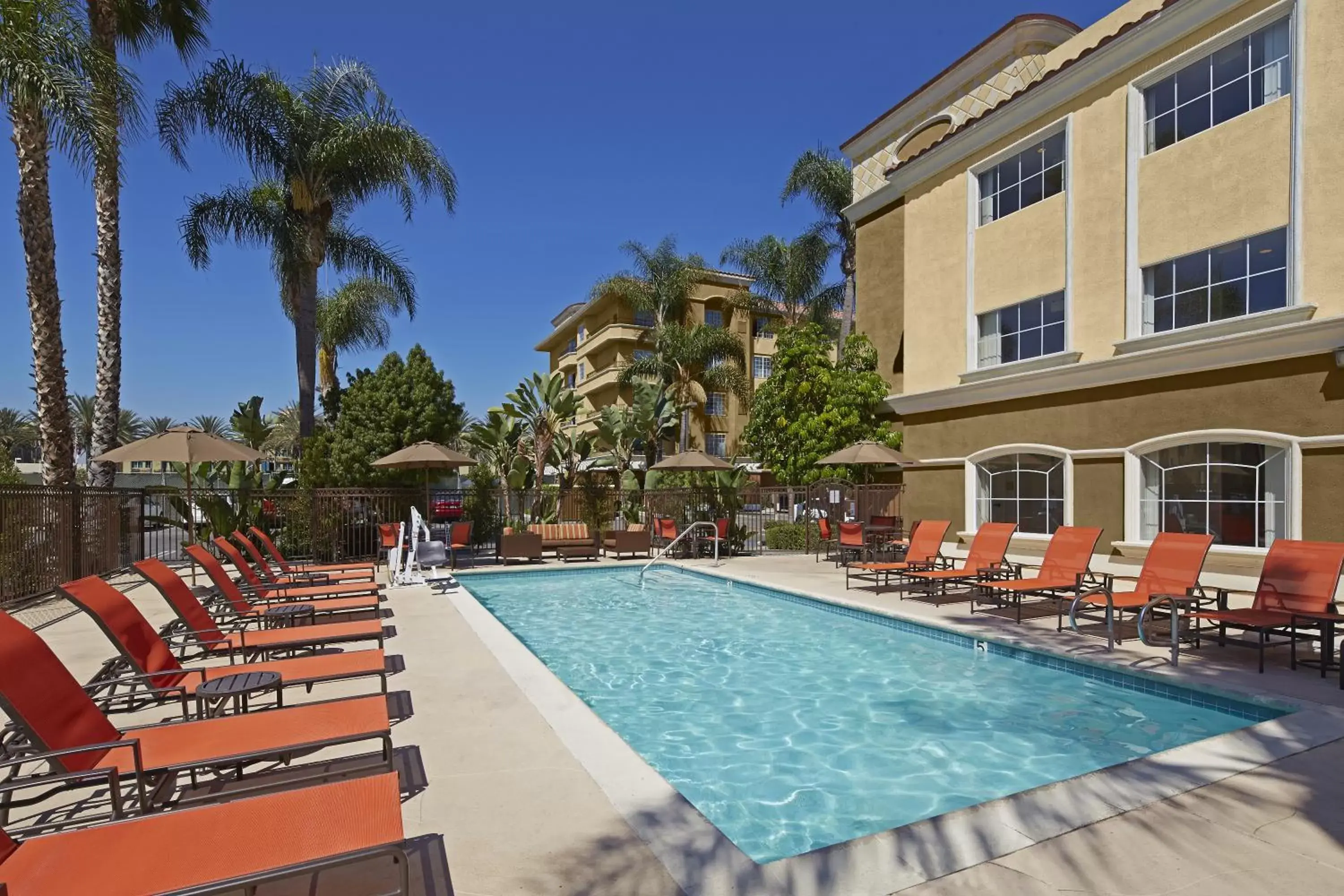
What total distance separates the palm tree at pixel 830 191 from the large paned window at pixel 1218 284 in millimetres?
18075

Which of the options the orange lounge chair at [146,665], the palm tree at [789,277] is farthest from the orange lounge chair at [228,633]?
the palm tree at [789,277]

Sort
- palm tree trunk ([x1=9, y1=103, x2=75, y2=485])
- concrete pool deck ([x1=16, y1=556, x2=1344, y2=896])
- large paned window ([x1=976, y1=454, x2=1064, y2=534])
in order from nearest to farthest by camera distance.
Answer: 1. concrete pool deck ([x1=16, y1=556, x2=1344, y2=896])
2. palm tree trunk ([x1=9, y1=103, x2=75, y2=485])
3. large paned window ([x1=976, y1=454, x2=1064, y2=534])

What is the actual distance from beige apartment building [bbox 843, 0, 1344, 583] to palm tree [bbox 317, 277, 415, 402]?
997 inches

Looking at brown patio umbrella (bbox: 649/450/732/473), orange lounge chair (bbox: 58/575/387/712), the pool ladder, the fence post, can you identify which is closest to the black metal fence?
the fence post

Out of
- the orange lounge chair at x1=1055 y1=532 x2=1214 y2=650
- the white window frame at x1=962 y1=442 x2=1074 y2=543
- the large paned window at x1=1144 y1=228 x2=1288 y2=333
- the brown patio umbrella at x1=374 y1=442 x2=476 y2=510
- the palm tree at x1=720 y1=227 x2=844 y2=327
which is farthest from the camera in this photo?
the palm tree at x1=720 y1=227 x2=844 y2=327

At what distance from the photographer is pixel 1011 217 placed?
16.1m

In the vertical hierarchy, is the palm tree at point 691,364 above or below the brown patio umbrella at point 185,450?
above

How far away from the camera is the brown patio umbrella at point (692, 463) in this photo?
61.6 feet

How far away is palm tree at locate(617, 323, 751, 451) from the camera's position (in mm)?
38188

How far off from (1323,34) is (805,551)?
14435 millimetres

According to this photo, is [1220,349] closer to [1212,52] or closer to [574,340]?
[1212,52]

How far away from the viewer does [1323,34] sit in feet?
35.4

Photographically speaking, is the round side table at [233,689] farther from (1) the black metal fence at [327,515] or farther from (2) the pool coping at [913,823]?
(1) the black metal fence at [327,515]

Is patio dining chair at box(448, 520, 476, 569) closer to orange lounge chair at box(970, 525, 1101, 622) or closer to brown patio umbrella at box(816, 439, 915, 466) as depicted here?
brown patio umbrella at box(816, 439, 915, 466)
